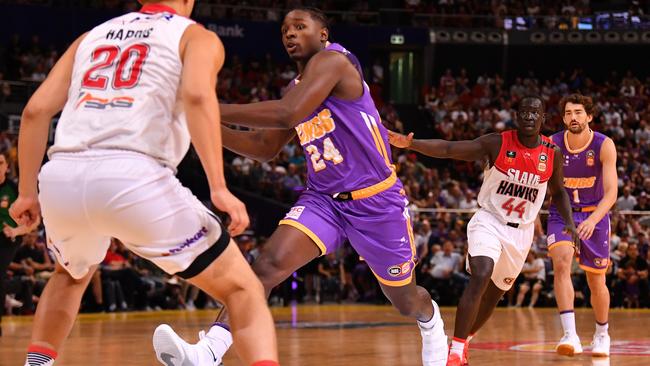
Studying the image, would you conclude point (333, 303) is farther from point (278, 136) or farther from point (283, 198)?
point (278, 136)

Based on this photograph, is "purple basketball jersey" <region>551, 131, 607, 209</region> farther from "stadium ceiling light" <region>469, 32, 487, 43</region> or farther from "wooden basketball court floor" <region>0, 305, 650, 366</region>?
"stadium ceiling light" <region>469, 32, 487, 43</region>

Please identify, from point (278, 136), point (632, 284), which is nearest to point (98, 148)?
point (278, 136)

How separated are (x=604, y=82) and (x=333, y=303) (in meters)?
15.1

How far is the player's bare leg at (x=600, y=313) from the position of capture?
8.50m

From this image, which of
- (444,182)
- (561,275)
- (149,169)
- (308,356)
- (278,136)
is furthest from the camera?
(444,182)

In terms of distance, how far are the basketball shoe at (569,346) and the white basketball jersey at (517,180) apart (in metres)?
1.15

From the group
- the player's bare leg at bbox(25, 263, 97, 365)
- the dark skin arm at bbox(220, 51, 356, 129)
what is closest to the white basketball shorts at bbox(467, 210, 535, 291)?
the dark skin arm at bbox(220, 51, 356, 129)

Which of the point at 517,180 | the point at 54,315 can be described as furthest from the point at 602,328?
the point at 54,315

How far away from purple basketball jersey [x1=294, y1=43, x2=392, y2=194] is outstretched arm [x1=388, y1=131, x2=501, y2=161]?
999 millimetres

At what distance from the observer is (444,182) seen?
2048 cm

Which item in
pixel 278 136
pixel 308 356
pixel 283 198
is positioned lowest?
pixel 283 198

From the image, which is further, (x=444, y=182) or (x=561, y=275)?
(x=444, y=182)

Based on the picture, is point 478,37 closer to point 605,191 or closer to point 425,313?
point 605,191

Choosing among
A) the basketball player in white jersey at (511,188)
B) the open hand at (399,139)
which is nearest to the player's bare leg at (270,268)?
the open hand at (399,139)
